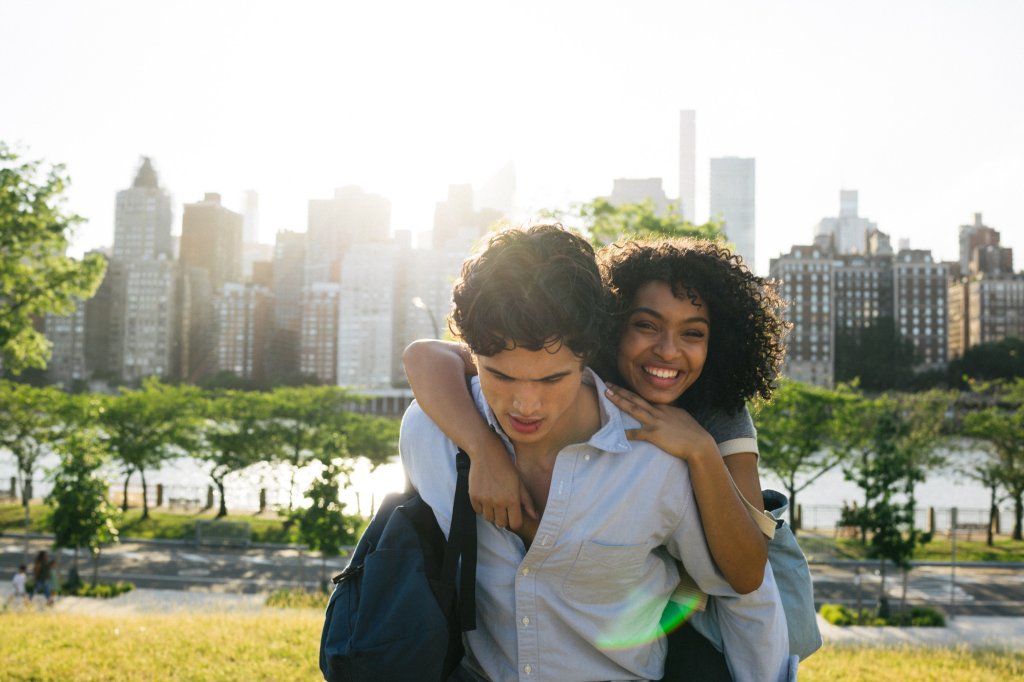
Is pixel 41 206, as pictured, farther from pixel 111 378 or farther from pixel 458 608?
pixel 111 378

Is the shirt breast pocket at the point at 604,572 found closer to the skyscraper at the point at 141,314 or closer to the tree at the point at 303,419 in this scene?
the tree at the point at 303,419

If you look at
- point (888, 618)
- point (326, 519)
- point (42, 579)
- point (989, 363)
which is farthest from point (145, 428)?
point (989, 363)

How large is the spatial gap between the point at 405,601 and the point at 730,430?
1.16 metres

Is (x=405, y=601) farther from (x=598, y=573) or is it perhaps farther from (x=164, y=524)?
(x=164, y=524)

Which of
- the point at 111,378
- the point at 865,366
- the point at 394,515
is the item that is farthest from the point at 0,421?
the point at 865,366

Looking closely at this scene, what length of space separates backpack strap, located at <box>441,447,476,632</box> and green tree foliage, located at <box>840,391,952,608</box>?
1754 centimetres

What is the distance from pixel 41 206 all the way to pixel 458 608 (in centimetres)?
1168

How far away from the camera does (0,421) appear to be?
27391 mm

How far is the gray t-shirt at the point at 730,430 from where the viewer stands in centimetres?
260

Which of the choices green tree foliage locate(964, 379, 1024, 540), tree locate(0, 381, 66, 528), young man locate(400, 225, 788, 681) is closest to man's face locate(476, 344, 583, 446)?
young man locate(400, 225, 788, 681)

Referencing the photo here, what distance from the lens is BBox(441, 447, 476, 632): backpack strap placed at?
221cm

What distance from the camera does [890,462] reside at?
60.5ft

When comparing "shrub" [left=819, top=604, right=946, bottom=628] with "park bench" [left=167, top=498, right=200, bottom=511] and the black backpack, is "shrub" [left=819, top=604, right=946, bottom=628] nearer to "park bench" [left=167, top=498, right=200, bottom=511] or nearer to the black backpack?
the black backpack

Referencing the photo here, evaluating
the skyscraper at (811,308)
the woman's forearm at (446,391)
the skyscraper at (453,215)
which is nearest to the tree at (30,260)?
the woman's forearm at (446,391)
